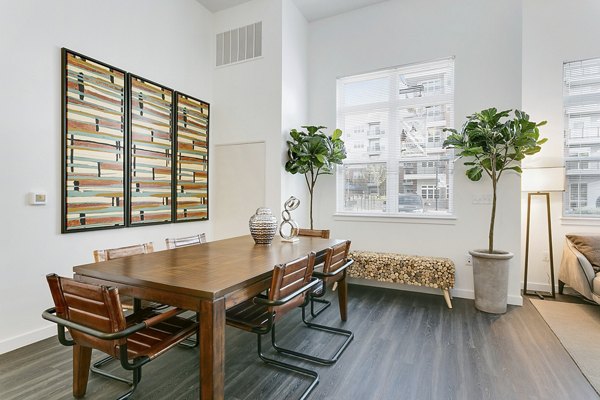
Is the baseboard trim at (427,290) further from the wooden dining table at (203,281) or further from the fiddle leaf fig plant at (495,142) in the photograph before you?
the wooden dining table at (203,281)

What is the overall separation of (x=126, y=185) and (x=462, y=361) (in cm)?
360

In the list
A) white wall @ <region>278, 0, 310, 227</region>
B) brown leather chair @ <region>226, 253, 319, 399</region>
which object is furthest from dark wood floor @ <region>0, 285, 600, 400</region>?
white wall @ <region>278, 0, 310, 227</region>

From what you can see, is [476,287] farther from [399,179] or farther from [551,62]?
[551,62]

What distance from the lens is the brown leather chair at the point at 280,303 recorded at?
1.76 m

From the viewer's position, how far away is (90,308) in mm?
1431

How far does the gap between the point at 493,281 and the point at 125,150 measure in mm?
4267

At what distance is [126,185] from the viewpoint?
3387 mm

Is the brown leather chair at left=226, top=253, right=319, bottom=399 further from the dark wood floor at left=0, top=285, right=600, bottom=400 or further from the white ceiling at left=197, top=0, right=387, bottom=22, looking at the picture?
the white ceiling at left=197, top=0, right=387, bottom=22

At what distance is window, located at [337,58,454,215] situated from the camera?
13.7 ft

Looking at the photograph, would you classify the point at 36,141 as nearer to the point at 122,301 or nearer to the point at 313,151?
the point at 122,301

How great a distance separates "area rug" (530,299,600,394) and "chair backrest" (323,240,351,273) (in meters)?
1.87

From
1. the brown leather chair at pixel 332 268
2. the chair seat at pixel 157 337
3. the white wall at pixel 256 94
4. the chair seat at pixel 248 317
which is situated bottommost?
the chair seat at pixel 248 317

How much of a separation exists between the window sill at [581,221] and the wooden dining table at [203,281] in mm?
3839

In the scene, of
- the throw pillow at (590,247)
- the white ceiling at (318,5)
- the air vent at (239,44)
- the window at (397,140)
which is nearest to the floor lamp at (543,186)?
the throw pillow at (590,247)
